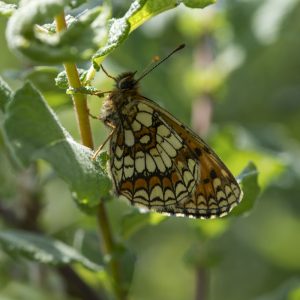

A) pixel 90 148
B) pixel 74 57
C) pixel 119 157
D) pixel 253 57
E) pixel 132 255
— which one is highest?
pixel 74 57

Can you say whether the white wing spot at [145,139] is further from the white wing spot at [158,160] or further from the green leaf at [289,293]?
the green leaf at [289,293]

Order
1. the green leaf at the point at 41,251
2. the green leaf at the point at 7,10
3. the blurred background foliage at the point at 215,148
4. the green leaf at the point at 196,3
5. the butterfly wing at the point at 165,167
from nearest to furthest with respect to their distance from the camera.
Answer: the green leaf at the point at 7,10 < the green leaf at the point at 196,3 < the green leaf at the point at 41,251 < the butterfly wing at the point at 165,167 < the blurred background foliage at the point at 215,148

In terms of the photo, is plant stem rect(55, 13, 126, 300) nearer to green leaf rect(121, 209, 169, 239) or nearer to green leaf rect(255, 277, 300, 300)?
green leaf rect(121, 209, 169, 239)

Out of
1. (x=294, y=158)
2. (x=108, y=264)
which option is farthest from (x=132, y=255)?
(x=294, y=158)

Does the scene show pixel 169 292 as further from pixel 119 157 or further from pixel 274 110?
pixel 119 157

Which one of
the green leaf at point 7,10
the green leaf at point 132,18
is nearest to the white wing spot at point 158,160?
the green leaf at point 132,18

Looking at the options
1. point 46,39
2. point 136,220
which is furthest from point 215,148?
point 46,39

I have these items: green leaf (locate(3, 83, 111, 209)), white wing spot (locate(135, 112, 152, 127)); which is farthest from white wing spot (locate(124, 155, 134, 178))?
green leaf (locate(3, 83, 111, 209))
